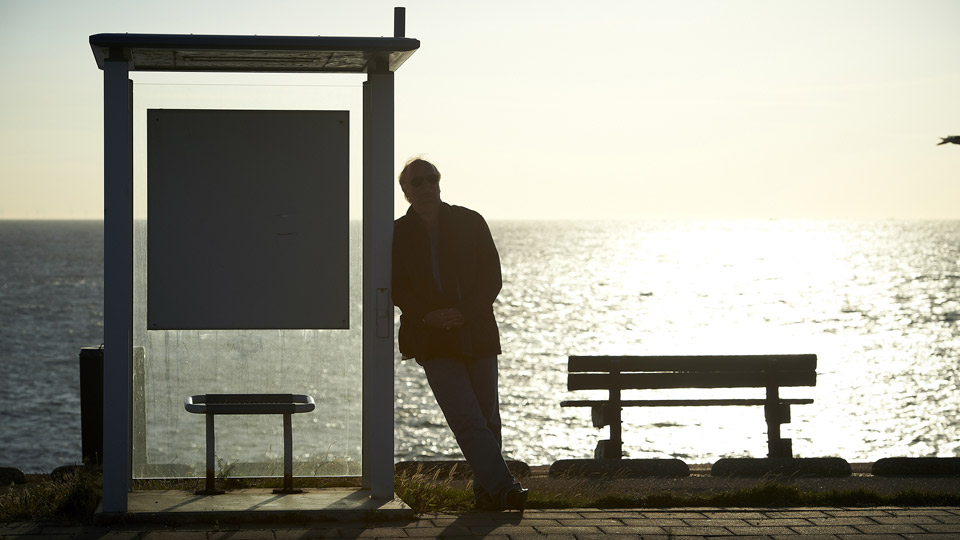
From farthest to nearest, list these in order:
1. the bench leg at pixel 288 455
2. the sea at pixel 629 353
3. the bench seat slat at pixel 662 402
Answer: the sea at pixel 629 353 < the bench seat slat at pixel 662 402 < the bench leg at pixel 288 455

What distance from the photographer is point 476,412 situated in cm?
699

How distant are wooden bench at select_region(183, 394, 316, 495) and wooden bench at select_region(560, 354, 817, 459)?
3860 millimetres

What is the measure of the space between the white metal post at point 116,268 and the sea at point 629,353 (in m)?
0.55

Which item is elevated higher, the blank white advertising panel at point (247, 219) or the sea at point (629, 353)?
the blank white advertising panel at point (247, 219)

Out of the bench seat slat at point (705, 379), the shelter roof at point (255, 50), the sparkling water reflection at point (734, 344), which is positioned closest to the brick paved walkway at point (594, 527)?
the shelter roof at point (255, 50)

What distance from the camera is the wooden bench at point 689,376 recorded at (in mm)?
10961

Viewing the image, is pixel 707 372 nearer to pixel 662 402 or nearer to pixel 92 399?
pixel 662 402

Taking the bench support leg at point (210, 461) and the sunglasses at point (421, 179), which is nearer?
the sunglasses at point (421, 179)

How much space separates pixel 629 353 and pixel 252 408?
48.1m

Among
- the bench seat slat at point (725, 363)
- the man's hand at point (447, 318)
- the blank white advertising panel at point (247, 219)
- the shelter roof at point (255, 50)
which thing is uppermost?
the shelter roof at point (255, 50)

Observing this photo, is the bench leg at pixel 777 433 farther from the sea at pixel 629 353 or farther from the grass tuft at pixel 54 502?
the grass tuft at pixel 54 502

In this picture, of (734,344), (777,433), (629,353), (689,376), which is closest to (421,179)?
(689,376)

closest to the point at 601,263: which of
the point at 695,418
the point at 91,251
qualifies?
the point at 91,251

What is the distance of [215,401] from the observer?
293 inches
